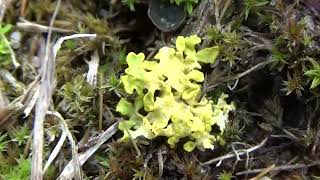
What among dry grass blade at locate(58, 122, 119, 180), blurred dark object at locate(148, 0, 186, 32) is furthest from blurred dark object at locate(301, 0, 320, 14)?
dry grass blade at locate(58, 122, 119, 180)

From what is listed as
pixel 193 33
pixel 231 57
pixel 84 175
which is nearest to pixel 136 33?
pixel 193 33

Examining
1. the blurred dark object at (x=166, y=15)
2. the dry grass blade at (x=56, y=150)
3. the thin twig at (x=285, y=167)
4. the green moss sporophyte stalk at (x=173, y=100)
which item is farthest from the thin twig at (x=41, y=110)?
the thin twig at (x=285, y=167)

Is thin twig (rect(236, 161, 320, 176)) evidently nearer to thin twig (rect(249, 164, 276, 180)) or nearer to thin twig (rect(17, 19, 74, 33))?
thin twig (rect(249, 164, 276, 180))

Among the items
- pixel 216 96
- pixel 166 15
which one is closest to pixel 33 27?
pixel 166 15

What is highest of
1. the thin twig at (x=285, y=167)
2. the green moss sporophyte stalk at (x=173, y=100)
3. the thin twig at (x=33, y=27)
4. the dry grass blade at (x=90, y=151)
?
the thin twig at (x=33, y=27)

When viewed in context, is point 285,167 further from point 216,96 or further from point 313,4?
point 313,4

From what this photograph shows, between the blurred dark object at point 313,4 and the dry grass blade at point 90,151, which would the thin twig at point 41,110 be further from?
the blurred dark object at point 313,4
